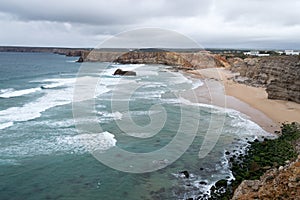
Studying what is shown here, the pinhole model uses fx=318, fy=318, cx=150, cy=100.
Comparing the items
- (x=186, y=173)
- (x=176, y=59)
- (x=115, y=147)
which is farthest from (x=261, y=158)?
(x=176, y=59)

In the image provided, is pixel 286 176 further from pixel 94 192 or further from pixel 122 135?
pixel 122 135

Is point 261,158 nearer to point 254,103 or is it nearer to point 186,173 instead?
point 186,173

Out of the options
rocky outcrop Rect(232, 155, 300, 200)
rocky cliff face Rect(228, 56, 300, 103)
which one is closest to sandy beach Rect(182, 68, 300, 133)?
rocky cliff face Rect(228, 56, 300, 103)

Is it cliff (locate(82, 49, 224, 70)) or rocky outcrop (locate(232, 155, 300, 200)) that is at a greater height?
cliff (locate(82, 49, 224, 70))

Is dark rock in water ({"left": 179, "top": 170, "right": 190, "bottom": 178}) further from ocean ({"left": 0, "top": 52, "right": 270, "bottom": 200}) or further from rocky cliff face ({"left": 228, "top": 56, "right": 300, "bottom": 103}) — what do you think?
rocky cliff face ({"left": 228, "top": 56, "right": 300, "bottom": 103})

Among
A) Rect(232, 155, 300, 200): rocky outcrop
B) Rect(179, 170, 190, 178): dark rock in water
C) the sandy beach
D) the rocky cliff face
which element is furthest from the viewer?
the rocky cliff face

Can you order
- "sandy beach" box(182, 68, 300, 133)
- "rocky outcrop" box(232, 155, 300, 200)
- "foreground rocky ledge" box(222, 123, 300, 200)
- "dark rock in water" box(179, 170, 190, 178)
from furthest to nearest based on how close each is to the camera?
1. "sandy beach" box(182, 68, 300, 133)
2. "dark rock in water" box(179, 170, 190, 178)
3. "foreground rocky ledge" box(222, 123, 300, 200)
4. "rocky outcrop" box(232, 155, 300, 200)
